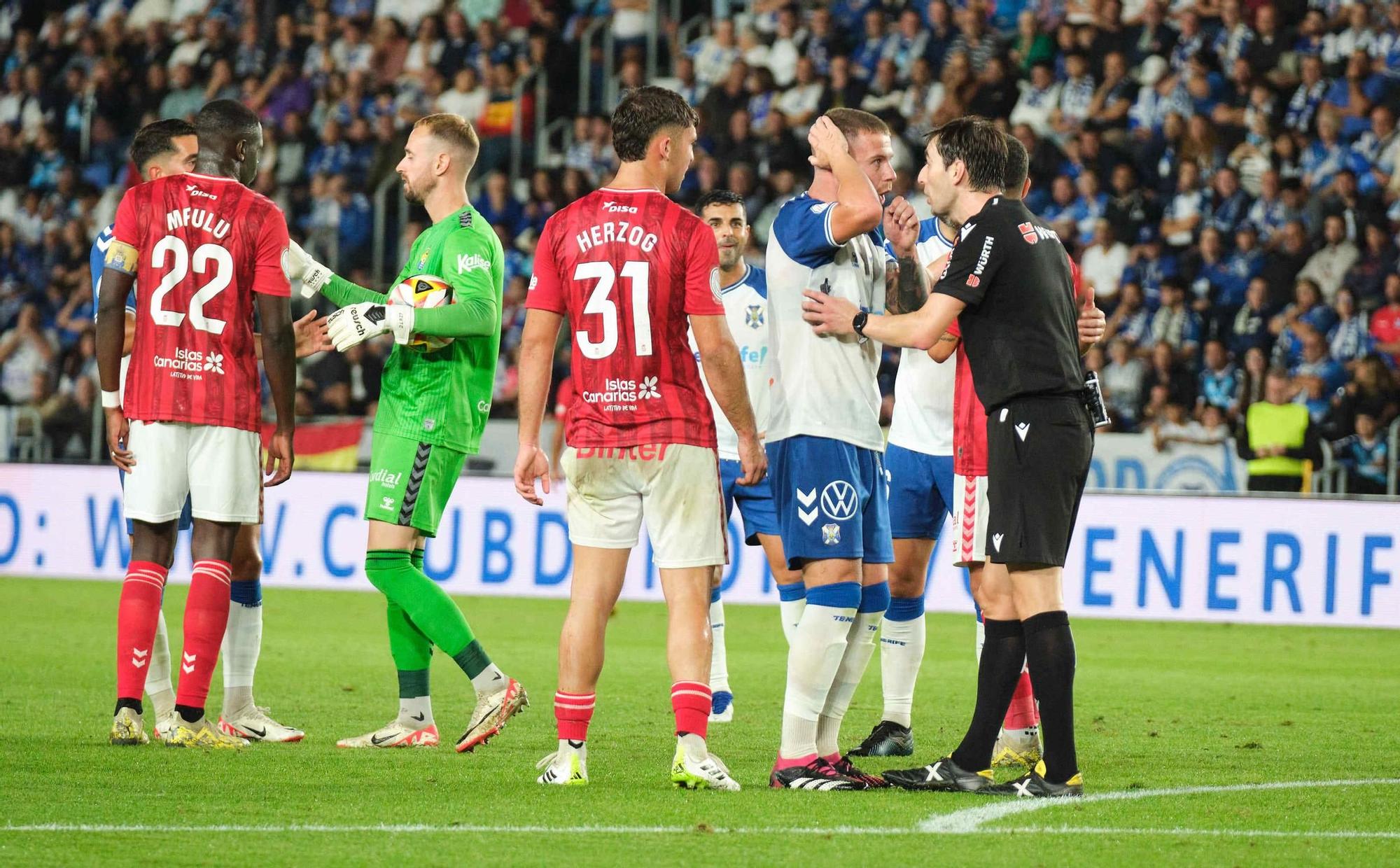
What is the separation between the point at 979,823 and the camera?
17.6 feet

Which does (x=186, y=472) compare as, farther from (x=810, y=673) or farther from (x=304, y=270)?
(x=810, y=673)

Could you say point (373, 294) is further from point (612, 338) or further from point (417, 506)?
point (612, 338)

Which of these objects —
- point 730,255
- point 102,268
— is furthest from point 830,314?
point 102,268

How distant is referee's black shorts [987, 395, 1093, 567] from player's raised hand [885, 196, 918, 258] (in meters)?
0.84

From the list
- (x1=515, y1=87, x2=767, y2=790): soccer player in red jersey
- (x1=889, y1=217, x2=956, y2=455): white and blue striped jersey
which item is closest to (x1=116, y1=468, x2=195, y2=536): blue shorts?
(x1=515, y1=87, x2=767, y2=790): soccer player in red jersey

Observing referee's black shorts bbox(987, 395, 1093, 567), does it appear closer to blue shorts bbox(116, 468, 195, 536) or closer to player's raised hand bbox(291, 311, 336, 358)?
player's raised hand bbox(291, 311, 336, 358)

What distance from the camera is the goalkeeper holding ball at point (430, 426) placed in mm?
6922

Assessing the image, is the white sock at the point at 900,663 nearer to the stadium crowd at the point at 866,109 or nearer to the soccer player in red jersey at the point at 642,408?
the soccer player in red jersey at the point at 642,408

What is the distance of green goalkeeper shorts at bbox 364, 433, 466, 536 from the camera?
697 centimetres

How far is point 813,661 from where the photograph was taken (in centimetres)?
614

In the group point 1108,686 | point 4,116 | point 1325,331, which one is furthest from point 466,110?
point 1108,686

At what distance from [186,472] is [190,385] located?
1.14ft

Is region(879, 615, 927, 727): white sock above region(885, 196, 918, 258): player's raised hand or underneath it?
underneath

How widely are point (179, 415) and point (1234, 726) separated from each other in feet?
16.1
